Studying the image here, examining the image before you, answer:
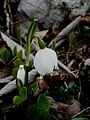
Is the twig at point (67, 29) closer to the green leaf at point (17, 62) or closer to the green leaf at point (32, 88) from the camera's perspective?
the green leaf at point (17, 62)

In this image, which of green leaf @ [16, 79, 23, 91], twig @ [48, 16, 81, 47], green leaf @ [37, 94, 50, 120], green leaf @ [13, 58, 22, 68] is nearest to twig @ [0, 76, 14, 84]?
green leaf @ [13, 58, 22, 68]

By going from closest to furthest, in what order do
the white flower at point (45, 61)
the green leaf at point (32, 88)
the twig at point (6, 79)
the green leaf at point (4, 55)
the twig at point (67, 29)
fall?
the white flower at point (45, 61)
the green leaf at point (32, 88)
the twig at point (6, 79)
the green leaf at point (4, 55)
the twig at point (67, 29)

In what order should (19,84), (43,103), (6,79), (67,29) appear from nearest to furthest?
(43,103) < (19,84) < (6,79) < (67,29)

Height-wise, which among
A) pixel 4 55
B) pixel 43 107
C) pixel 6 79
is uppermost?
pixel 4 55

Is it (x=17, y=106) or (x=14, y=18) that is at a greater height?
(x=14, y=18)

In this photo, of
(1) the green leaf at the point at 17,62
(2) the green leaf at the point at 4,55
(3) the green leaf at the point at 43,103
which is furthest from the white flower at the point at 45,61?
(2) the green leaf at the point at 4,55

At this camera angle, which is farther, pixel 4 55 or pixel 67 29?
pixel 67 29

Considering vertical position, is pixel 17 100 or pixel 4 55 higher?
pixel 4 55

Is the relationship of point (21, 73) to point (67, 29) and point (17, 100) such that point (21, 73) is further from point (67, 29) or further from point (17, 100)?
point (67, 29)

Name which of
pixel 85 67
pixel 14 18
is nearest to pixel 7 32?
pixel 14 18

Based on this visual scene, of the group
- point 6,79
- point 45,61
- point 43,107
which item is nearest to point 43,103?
point 43,107

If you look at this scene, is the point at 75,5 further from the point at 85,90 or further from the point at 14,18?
the point at 85,90
